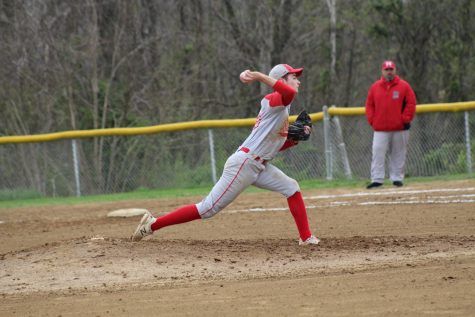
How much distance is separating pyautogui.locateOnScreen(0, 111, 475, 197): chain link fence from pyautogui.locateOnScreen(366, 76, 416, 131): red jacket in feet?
9.25

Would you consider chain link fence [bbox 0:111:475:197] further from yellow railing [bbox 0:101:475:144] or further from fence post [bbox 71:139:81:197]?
yellow railing [bbox 0:101:475:144]

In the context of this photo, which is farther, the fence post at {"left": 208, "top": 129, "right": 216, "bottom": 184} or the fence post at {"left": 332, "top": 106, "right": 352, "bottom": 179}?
the fence post at {"left": 208, "top": 129, "right": 216, "bottom": 184}

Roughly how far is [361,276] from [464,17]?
18.3m

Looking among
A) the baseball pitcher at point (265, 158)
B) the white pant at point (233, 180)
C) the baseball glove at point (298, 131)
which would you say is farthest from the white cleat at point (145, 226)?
the baseball glove at point (298, 131)

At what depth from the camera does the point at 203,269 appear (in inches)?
336

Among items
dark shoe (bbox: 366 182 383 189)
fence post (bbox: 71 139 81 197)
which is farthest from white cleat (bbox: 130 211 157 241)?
fence post (bbox: 71 139 81 197)

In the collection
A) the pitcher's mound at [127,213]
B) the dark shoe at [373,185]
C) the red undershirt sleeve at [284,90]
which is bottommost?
the dark shoe at [373,185]

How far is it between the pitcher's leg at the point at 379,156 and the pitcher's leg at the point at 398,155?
0.15 m

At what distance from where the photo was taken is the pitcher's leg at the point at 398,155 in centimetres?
1645

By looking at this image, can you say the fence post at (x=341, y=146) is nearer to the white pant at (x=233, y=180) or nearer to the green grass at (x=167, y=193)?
the green grass at (x=167, y=193)

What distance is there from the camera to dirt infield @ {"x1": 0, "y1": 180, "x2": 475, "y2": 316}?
6.77 m

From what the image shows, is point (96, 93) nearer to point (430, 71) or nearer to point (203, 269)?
point (430, 71)

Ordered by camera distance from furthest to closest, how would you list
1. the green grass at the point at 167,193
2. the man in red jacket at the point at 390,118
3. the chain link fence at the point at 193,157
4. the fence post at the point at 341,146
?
1. the fence post at the point at 341,146
2. the chain link fence at the point at 193,157
3. the green grass at the point at 167,193
4. the man in red jacket at the point at 390,118

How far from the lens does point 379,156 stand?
651 inches
